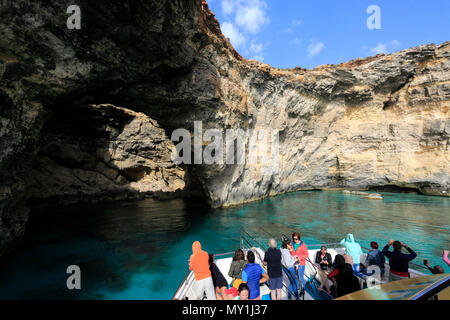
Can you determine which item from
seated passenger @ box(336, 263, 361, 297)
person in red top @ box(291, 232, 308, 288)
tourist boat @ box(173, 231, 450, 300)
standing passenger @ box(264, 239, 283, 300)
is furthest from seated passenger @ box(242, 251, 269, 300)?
person in red top @ box(291, 232, 308, 288)

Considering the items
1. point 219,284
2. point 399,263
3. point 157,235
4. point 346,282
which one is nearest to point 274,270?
point 219,284

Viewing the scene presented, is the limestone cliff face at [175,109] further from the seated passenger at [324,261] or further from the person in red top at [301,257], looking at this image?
the seated passenger at [324,261]

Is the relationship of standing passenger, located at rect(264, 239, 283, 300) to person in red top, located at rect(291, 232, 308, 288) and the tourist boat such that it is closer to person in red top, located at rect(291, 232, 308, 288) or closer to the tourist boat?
the tourist boat

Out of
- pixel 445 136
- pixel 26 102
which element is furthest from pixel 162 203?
pixel 445 136

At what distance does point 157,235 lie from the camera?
1257cm

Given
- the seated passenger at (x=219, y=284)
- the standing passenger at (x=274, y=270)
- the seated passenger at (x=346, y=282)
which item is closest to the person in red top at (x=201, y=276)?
the seated passenger at (x=219, y=284)

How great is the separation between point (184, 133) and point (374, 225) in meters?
14.5

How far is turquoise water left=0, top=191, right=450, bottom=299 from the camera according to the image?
7582 millimetres

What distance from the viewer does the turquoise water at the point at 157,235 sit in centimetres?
758

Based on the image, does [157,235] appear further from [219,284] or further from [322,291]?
[322,291]

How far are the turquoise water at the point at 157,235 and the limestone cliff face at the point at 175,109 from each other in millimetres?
2125

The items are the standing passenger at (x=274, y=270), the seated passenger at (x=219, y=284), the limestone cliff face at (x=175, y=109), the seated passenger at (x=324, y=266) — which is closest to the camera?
the seated passenger at (x=219, y=284)

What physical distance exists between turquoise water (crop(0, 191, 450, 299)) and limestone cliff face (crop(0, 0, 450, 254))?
2125 mm
